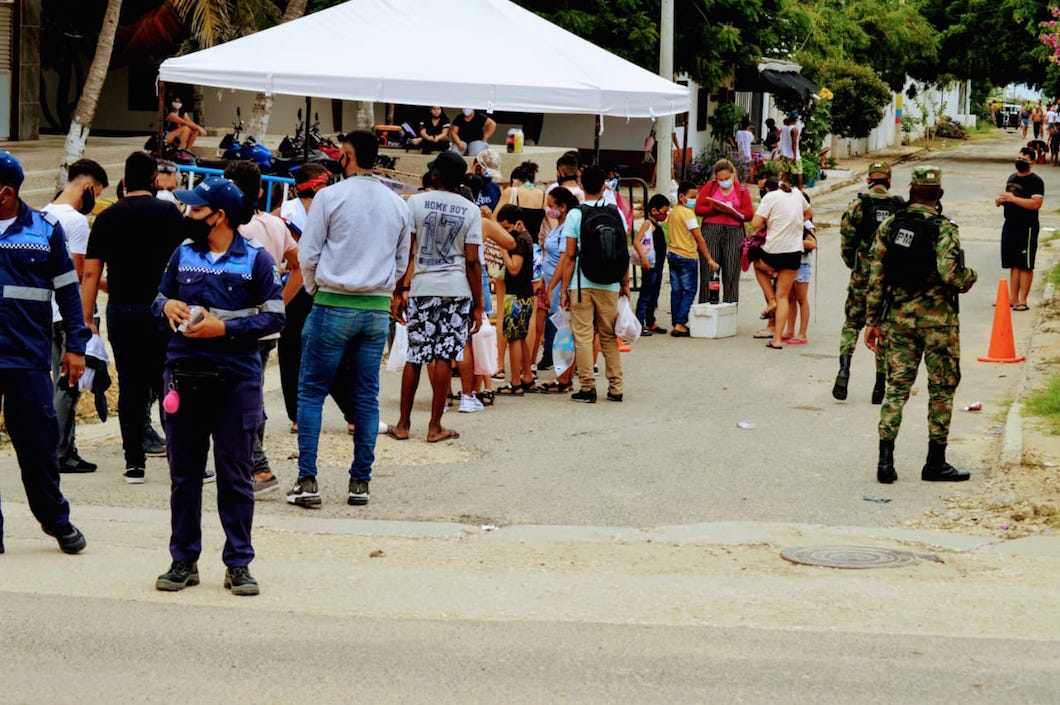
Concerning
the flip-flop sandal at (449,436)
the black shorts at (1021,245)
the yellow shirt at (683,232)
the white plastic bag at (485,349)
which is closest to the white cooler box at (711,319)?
the yellow shirt at (683,232)

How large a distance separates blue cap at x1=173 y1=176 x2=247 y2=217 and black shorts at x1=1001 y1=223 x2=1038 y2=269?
43.9 feet

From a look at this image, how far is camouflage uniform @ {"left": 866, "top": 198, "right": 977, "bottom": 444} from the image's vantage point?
9.08 m

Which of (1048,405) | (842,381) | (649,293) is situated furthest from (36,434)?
(649,293)

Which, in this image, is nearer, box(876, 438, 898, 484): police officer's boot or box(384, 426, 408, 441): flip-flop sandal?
A: box(876, 438, 898, 484): police officer's boot

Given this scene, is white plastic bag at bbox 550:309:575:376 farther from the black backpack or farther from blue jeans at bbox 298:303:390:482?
blue jeans at bbox 298:303:390:482

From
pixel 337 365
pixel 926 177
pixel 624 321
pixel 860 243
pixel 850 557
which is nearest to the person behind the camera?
pixel 850 557

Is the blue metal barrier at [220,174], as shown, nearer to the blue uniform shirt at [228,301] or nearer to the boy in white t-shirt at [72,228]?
the boy in white t-shirt at [72,228]

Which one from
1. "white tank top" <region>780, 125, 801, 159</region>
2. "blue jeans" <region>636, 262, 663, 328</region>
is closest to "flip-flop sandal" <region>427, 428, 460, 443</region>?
"blue jeans" <region>636, 262, 663, 328</region>

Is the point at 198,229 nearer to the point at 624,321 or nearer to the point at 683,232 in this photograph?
the point at 624,321

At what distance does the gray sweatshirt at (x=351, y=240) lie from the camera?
8.23 metres

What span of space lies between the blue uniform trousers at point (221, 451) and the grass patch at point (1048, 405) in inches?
267

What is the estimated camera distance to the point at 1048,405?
11.5m

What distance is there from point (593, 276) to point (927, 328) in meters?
3.42

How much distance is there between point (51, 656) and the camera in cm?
554
